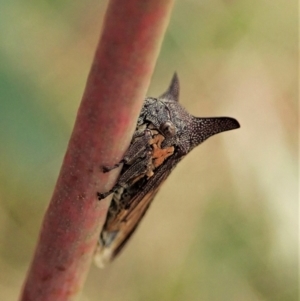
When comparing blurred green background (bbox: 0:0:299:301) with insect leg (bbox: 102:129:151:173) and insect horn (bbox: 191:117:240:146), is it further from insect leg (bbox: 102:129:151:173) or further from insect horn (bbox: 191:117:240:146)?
insect leg (bbox: 102:129:151:173)

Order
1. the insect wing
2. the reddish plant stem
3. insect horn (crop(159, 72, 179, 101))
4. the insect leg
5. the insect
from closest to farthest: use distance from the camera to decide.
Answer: the reddish plant stem
the insect leg
the insect
the insect wing
insect horn (crop(159, 72, 179, 101))

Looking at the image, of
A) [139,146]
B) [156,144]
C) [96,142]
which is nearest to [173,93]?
[156,144]

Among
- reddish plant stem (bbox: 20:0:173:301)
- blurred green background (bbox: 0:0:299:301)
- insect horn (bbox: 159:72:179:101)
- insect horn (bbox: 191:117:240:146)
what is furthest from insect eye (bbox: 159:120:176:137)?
blurred green background (bbox: 0:0:299:301)

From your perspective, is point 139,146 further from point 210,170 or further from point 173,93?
point 210,170

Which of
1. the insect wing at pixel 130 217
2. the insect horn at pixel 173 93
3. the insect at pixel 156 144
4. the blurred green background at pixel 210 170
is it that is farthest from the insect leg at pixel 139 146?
the blurred green background at pixel 210 170

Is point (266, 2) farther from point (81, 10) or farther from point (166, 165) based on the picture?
point (166, 165)

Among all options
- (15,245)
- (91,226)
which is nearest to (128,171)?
(91,226)

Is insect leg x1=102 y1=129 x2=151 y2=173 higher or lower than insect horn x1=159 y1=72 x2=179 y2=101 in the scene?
lower
